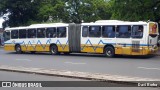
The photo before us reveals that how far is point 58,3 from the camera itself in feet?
174

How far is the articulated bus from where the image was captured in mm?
24938

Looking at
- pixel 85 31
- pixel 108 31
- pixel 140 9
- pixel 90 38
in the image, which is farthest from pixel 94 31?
pixel 140 9

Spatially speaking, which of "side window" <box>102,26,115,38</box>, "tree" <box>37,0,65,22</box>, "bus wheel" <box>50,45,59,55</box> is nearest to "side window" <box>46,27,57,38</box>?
"bus wheel" <box>50,45,59,55</box>

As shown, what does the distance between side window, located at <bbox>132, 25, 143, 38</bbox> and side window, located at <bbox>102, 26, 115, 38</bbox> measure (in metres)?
1.80

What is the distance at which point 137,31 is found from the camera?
82.0ft

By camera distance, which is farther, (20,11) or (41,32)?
(20,11)

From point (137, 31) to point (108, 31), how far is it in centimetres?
264

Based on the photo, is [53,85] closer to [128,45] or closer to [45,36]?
[128,45]

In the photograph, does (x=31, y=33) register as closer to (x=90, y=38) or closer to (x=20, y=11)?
(x=90, y=38)

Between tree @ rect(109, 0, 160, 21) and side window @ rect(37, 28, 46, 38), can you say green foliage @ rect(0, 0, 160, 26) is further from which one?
side window @ rect(37, 28, 46, 38)

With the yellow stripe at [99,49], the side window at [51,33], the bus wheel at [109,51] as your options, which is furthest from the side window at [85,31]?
the side window at [51,33]

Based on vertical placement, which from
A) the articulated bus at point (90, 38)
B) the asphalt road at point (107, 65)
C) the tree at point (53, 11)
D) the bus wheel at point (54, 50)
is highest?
the tree at point (53, 11)

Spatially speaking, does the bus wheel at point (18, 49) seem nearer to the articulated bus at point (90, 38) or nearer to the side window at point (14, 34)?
the articulated bus at point (90, 38)

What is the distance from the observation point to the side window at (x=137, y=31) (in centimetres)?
2483
